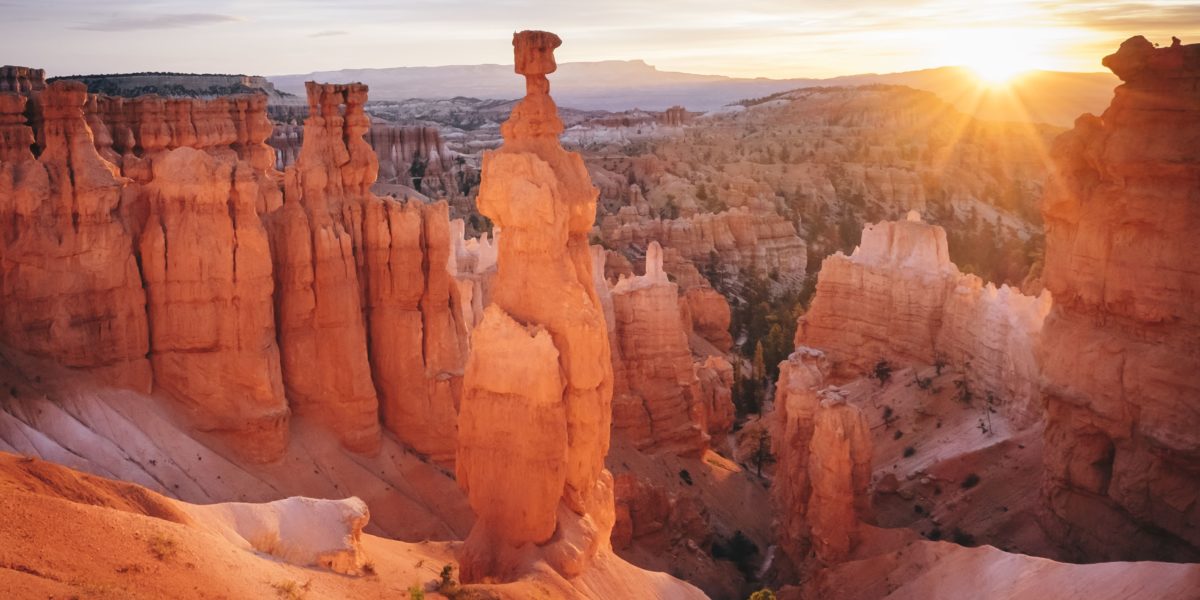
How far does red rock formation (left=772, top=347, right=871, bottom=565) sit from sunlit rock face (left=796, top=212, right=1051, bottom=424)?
565cm

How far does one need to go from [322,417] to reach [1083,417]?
14282 mm

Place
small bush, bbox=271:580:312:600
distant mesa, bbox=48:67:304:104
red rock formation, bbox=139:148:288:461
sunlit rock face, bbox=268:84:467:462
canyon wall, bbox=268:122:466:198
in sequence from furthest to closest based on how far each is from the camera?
distant mesa, bbox=48:67:304:104 → canyon wall, bbox=268:122:466:198 → sunlit rock face, bbox=268:84:467:462 → red rock formation, bbox=139:148:288:461 → small bush, bbox=271:580:312:600

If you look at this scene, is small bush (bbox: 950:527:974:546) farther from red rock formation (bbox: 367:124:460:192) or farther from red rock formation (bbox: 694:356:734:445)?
red rock formation (bbox: 367:124:460:192)

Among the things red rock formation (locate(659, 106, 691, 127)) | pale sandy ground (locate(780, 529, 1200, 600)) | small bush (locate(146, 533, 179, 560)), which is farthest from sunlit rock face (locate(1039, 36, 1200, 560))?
red rock formation (locate(659, 106, 691, 127))

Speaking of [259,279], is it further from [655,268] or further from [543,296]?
[655,268]

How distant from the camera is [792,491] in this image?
77.2ft

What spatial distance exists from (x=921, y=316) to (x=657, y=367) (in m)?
8.23

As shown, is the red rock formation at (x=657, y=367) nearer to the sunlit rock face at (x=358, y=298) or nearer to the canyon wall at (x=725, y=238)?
the sunlit rock face at (x=358, y=298)

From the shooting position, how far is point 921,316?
102 ft

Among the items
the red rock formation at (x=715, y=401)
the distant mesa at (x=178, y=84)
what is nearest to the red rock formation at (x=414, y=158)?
the distant mesa at (x=178, y=84)

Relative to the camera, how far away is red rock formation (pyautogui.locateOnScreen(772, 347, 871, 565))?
21250 mm

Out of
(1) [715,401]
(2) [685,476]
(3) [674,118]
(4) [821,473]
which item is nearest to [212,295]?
(4) [821,473]

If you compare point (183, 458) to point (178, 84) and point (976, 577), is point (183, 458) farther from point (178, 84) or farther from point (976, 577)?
point (178, 84)

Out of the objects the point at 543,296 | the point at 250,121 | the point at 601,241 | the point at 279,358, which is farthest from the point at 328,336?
the point at 601,241
